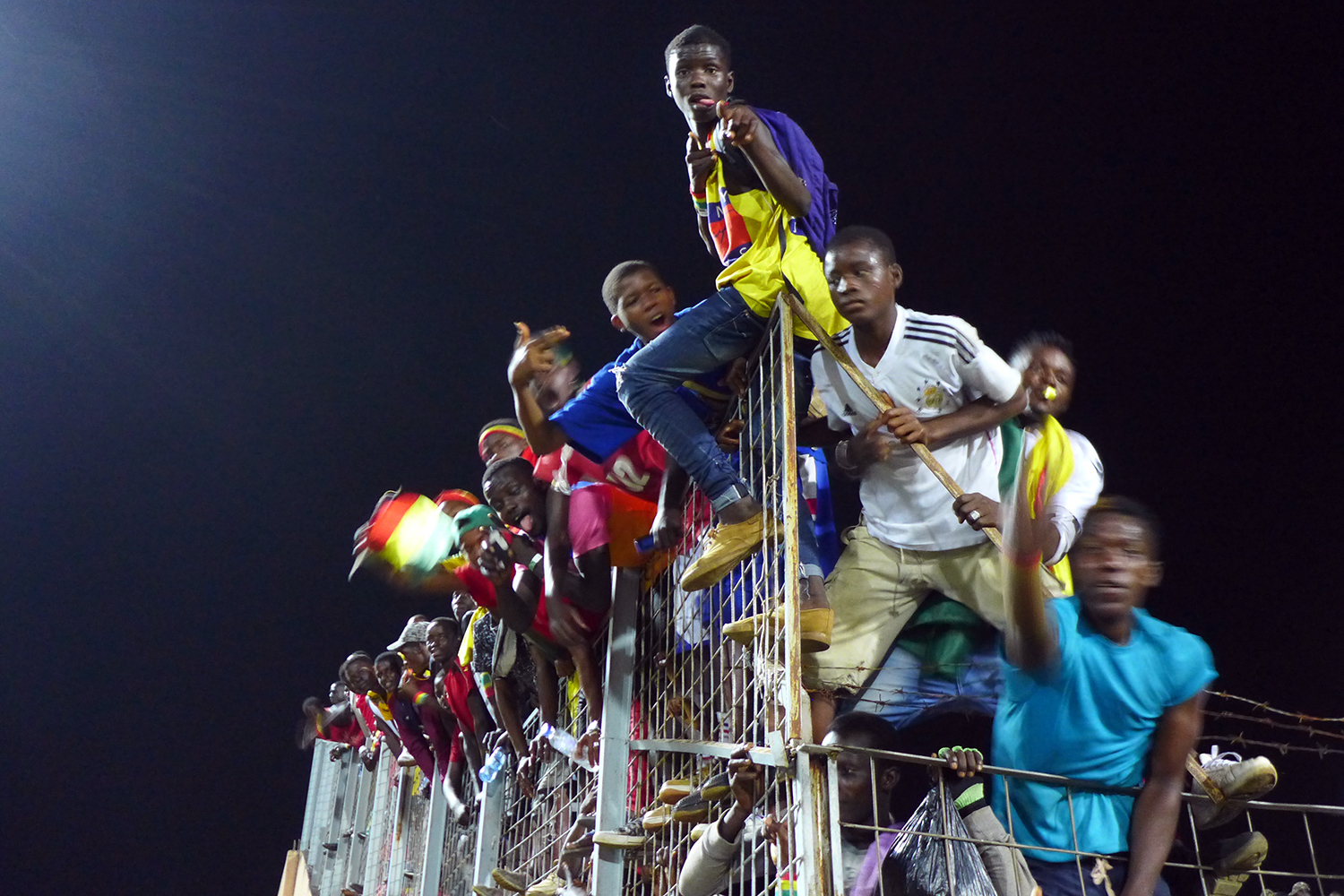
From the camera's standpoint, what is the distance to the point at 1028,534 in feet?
5.96

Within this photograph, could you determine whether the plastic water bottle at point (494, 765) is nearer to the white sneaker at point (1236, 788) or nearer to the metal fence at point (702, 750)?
the metal fence at point (702, 750)

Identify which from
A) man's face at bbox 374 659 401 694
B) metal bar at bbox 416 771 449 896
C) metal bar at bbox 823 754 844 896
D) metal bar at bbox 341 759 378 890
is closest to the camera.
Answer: metal bar at bbox 823 754 844 896

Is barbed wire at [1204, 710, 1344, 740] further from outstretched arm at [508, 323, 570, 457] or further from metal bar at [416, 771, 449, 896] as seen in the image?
metal bar at [416, 771, 449, 896]

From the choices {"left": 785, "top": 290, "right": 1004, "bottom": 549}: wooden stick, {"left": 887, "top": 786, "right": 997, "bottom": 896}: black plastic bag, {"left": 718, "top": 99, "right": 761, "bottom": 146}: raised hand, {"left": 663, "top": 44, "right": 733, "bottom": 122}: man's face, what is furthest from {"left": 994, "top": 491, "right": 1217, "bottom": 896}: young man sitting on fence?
{"left": 663, "top": 44, "right": 733, "bottom": 122}: man's face

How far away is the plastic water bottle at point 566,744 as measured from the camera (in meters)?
2.97

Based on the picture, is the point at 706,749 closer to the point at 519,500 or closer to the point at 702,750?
the point at 702,750

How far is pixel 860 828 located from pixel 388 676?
150 inches

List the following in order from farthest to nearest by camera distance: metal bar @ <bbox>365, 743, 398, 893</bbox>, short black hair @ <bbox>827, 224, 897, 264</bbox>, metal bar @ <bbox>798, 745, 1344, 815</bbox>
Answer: metal bar @ <bbox>365, 743, 398, 893</bbox> < short black hair @ <bbox>827, 224, 897, 264</bbox> < metal bar @ <bbox>798, 745, 1344, 815</bbox>

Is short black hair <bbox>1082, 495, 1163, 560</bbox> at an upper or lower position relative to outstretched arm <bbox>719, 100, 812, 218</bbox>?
lower

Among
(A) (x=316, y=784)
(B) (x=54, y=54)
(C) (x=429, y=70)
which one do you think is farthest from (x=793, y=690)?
(B) (x=54, y=54)

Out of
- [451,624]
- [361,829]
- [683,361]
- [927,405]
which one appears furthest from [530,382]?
[361,829]

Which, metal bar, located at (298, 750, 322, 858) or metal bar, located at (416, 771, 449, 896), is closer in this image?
metal bar, located at (416, 771, 449, 896)

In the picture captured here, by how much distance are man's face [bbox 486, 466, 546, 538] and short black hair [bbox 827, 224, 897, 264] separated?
50.0 inches

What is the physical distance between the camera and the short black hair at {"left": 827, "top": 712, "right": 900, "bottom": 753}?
2.20 metres
